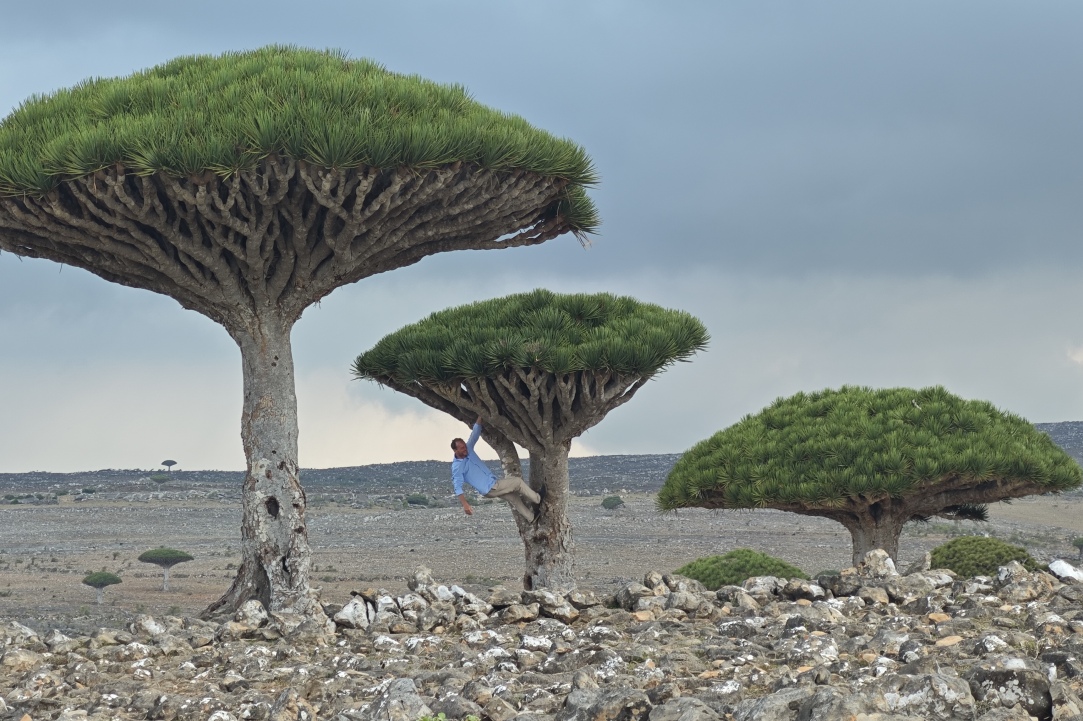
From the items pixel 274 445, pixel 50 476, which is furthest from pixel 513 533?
pixel 50 476

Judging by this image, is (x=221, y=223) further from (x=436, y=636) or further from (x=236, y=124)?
(x=436, y=636)

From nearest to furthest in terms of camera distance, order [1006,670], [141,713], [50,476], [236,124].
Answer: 1. [1006,670]
2. [141,713]
3. [236,124]
4. [50,476]

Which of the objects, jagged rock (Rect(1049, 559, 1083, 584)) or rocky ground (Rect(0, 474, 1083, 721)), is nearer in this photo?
rocky ground (Rect(0, 474, 1083, 721))

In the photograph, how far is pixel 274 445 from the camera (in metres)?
13.2

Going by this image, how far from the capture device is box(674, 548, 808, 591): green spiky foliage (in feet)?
57.8

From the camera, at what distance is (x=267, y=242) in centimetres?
1266

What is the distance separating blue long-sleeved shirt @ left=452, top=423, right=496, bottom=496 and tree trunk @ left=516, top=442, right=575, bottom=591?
107 inches

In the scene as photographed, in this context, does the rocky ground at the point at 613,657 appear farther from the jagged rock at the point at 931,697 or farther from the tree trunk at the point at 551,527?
the tree trunk at the point at 551,527

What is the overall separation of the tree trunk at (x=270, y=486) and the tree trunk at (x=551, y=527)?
15.7ft

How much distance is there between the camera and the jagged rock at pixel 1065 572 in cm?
1112

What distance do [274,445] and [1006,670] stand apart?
8.93 meters

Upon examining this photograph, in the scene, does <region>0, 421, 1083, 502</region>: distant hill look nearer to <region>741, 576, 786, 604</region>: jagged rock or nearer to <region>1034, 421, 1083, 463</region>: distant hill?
<region>1034, 421, 1083, 463</region>: distant hill

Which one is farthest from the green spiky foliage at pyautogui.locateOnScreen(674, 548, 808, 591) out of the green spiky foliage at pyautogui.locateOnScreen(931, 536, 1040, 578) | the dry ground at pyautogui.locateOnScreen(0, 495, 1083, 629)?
the dry ground at pyautogui.locateOnScreen(0, 495, 1083, 629)

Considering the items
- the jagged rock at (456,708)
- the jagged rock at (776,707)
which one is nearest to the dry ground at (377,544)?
the jagged rock at (456,708)
